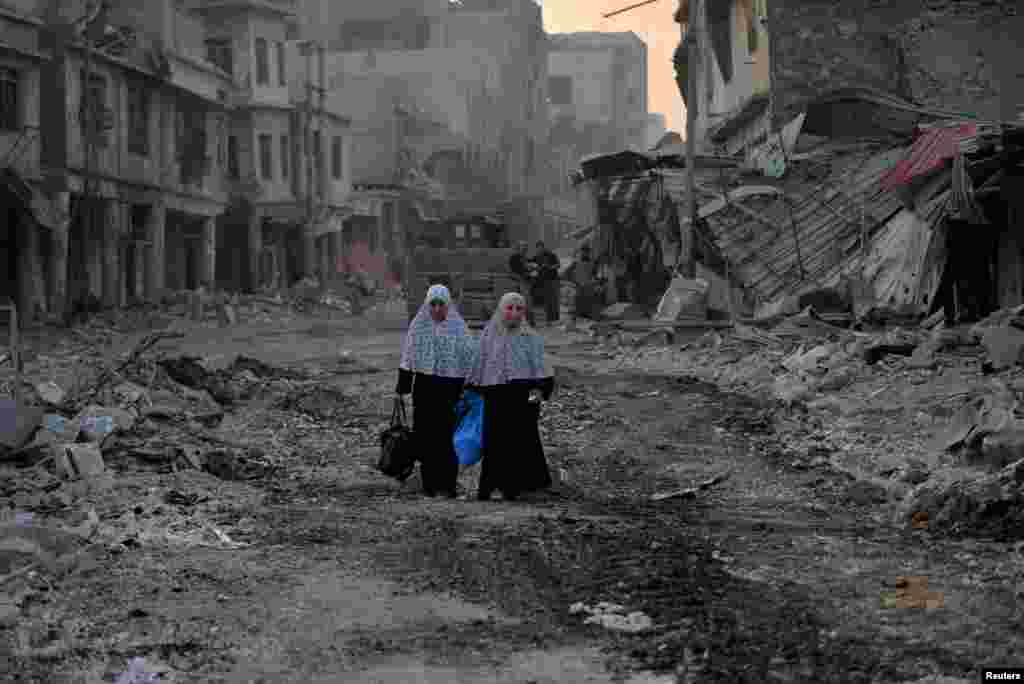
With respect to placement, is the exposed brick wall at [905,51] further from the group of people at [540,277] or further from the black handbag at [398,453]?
the black handbag at [398,453]

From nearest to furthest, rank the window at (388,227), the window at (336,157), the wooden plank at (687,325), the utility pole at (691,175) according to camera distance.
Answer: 1. the wooden plank at (687,325)
2. the utility pole at (691,175)
3. the window at (336,157)
4. the window at (388,227)

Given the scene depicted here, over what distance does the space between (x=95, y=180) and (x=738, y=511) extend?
26812mm

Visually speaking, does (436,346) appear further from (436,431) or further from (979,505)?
(979,505)

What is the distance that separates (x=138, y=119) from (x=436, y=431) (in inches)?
1130

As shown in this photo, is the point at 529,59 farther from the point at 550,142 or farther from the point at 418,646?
the point at 418,646

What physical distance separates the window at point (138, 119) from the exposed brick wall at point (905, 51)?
16871 millimetres

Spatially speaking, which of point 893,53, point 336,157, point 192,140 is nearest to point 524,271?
point 893,53

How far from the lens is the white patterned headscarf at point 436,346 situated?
9.18 meters

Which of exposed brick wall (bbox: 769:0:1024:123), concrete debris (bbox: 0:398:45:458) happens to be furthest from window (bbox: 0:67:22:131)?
concrete debris (bbox: 0:398:45:458)

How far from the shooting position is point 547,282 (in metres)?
28.0

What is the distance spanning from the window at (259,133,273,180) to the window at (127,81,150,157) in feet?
29.8

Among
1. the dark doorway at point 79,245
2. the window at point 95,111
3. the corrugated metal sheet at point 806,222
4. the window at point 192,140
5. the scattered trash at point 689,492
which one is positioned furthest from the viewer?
the window at point 192,140

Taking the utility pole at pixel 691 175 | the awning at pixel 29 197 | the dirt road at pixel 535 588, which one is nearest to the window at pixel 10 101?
the awning at pixel 29 197

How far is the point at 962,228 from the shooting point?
54.2 feet
